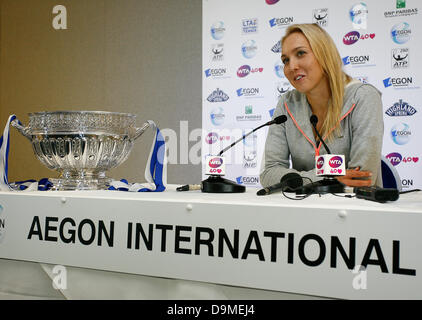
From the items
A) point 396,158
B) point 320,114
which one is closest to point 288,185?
point 320,114

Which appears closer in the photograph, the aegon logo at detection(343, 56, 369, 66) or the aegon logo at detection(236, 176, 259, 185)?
the aegon logo at detection(343, 56, 369, 66)

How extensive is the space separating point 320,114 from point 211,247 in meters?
1.24

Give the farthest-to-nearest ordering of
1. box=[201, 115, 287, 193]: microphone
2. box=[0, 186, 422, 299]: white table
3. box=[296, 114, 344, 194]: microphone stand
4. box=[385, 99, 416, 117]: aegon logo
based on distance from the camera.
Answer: box=[385, 99, 416, 117]: aegon logo, box=[201, 115, 287, 193]: microphone, box=[296, 114, 344, 194]: microphone stand, box=[0, 186, 422, 299]: white table

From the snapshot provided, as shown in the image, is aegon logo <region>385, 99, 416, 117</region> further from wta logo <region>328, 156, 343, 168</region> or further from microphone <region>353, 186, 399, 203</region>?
microphone <region>353, 186, 399, 203</region>

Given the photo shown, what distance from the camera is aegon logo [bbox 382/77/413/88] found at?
2695 millimetres

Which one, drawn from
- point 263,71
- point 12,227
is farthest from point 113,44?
point 12,227

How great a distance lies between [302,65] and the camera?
1.76 meters

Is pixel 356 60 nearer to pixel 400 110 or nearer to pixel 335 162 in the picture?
pixel 400 110

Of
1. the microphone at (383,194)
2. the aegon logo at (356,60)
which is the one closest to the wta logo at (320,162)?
the microphone at (383,194)

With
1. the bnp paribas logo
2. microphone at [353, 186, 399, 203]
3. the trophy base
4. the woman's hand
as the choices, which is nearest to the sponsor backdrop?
the bnp paribas logo

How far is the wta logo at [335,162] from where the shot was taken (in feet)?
2.51

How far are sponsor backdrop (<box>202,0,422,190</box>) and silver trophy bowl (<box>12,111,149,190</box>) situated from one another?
221cm

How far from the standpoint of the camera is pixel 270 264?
1.79ft

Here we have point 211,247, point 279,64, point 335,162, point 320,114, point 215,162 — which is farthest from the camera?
point 279,64
